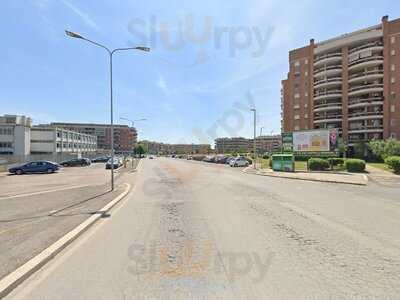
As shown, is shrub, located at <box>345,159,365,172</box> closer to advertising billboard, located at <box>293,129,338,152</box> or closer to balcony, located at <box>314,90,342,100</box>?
advertising billboard, located at <box>293,129,338,152</box>

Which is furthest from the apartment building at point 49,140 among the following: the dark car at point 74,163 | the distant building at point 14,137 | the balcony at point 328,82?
the balcony at point 328,82

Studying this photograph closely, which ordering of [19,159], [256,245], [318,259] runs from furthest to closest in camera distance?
[19,159] < [256,245] < [318,259]

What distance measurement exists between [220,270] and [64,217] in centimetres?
609

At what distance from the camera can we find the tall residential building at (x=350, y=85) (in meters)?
64.2

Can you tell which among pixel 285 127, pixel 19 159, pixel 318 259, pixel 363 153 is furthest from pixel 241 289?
pixel 285 127

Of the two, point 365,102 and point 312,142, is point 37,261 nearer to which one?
point 312,142

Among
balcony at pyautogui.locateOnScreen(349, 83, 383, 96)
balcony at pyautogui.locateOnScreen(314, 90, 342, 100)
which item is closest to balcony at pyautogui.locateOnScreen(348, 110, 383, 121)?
balcony at pyautogui.locateOnScreen(349, 83, 383, 96)

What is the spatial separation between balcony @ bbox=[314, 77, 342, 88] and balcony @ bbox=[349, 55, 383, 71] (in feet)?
11.5

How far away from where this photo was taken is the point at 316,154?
1791 inches

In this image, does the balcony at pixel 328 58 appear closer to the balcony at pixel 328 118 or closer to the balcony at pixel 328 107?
the balcony at pixel 328 107

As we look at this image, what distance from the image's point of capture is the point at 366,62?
220ft

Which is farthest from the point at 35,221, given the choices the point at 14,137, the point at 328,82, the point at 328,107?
the point at 14,137

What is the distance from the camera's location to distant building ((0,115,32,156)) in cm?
8056

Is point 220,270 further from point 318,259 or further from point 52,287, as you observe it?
point 52,287
